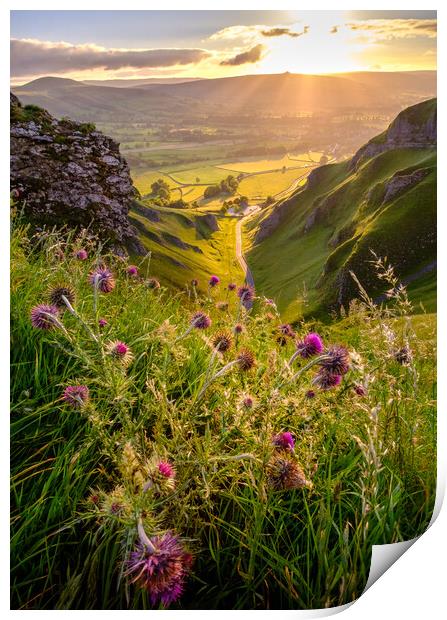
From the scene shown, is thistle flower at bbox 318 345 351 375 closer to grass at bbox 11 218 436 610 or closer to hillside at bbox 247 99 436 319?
grass at bbox 11 218 436 610

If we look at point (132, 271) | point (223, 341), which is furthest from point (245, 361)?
point (132, 271)

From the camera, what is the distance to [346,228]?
4.74 meters

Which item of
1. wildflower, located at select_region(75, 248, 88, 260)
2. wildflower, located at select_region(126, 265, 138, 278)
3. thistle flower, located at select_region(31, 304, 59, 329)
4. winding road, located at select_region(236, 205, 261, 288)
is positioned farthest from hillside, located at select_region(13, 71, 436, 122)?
thistle flower, located at select_region(31, 304, 59, 329)

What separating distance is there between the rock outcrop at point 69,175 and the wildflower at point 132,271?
28cm

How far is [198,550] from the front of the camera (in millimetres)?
2209

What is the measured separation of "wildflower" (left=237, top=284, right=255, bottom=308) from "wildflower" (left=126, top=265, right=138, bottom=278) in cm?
73

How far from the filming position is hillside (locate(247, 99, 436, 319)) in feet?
12.6

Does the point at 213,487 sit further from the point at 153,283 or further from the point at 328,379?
the point at 153,283

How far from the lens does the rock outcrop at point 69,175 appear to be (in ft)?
12.0

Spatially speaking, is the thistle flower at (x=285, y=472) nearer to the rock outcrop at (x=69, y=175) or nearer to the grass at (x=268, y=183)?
the rock outcrop at (x=69, y=175)

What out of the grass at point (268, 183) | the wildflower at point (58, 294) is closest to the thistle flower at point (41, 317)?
the wildflower at point (58, 294)

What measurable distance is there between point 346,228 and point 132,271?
2.10 m

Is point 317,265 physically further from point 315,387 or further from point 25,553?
point 25,553

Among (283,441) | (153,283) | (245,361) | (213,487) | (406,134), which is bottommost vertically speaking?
(213,487)
